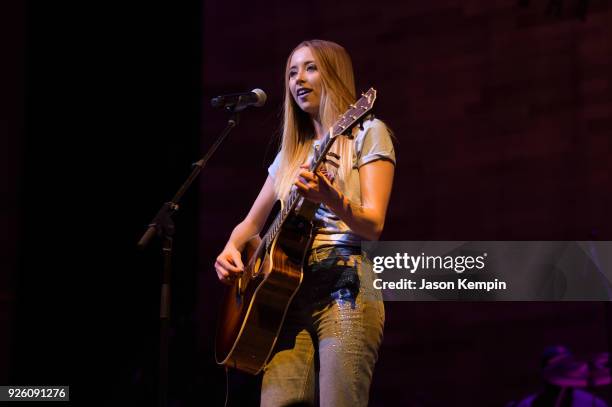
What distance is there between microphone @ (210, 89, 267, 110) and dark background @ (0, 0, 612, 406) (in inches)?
56.4

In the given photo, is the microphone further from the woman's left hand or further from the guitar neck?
the woman's left hand

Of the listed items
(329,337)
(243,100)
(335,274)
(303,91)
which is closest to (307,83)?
(303,91)

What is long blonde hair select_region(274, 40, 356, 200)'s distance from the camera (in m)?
2.28

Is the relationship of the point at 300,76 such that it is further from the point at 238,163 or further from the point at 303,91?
the point at 238,163

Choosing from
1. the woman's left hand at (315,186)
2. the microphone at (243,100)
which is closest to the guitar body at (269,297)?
the woman's left hand at (315,186)

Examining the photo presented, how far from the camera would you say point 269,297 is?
6.82 feet

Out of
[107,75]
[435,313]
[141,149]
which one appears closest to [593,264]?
[435,313]

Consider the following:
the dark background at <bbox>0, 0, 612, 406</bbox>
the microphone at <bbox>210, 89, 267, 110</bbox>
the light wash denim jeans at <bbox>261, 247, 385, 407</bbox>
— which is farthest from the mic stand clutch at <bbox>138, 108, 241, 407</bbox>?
the dark background at <bbox>0, 0, 612, 406</bbox>

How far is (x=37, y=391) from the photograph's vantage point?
3934mm

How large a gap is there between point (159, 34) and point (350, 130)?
9.30 ft

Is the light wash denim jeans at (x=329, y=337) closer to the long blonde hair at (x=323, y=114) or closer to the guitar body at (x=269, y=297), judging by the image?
the guitar body at (x=269, y=297)

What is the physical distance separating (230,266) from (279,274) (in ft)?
1.26

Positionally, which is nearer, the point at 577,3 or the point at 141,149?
the point at 577,3

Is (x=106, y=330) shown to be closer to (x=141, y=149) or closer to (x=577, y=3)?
Answer: (x=141, y=149)
